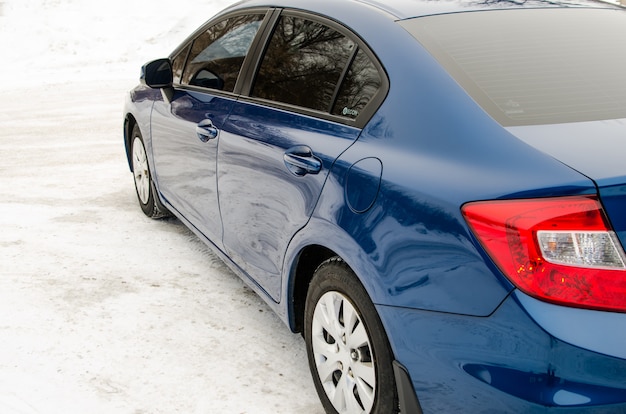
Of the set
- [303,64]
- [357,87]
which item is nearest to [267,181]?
[303,64]

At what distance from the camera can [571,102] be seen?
7.96 feet

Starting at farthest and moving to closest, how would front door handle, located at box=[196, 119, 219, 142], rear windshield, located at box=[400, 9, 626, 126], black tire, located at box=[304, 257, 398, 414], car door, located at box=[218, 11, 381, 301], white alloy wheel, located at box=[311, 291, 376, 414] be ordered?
front door handle, located at box=[196, 119, 219, 142]
car door, located at box=[218, 11, 381, 301]
white alloy wheel, located at box=[311, 291, 376, 414]
black tire, located at box=[304, 257, 398, 414]
rear windshield, located at box=[400, 9, 626, 126]

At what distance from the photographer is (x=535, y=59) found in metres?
2.66

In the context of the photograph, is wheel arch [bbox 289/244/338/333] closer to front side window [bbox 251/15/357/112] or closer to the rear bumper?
front side window [bbox 251/15/357/112]

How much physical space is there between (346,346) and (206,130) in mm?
1623

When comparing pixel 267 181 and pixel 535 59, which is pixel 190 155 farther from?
pixel 535 59

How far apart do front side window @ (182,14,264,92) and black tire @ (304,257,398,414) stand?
1.43m

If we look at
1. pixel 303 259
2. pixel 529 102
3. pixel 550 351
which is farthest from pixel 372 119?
pixel 550 351

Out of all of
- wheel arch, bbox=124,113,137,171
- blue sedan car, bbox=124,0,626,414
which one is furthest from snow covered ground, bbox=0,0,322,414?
wheel arch, bbox=124,113,137,171

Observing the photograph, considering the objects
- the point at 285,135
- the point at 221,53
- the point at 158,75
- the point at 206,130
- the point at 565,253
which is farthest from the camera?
the point at 158,75

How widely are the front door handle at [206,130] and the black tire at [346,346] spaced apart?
122 centimetres

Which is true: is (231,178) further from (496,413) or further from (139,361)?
(496,413)

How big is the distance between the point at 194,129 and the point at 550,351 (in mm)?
2669

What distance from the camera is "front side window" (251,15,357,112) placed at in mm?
2994
